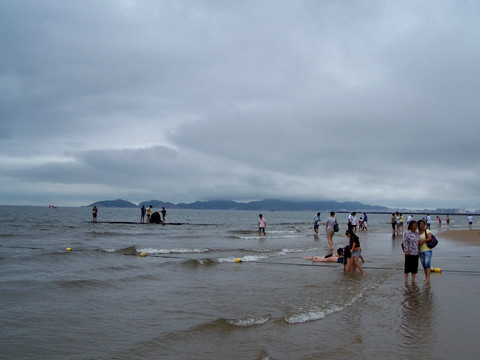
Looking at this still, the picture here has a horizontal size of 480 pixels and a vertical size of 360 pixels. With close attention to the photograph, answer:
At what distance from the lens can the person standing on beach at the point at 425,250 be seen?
1019 centimetres

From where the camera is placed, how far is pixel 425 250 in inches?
406

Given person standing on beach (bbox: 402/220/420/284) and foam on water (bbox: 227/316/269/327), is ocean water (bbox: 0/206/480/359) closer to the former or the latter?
foam on water (bbox: 227/316/269/327)

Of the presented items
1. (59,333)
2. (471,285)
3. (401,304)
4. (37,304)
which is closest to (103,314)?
(59,333)

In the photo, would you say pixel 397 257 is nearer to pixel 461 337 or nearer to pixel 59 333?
pixel 461 337

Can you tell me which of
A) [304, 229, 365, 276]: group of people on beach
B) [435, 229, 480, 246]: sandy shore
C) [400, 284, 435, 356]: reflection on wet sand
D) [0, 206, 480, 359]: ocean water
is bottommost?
[435, 229, 480, 246]: sandy shore

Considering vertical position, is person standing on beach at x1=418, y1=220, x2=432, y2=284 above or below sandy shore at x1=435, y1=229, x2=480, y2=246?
above

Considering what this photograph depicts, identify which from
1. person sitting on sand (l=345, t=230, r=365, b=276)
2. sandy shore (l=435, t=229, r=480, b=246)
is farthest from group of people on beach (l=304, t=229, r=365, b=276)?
sandy shore (l=435, t=229, r=480, b=246)

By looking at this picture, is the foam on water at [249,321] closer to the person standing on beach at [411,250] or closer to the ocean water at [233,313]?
the ocean water at [233,313]

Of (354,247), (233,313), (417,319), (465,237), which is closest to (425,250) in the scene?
(354,247)

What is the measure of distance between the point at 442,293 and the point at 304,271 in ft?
15.2

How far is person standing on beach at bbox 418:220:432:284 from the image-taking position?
10188mm

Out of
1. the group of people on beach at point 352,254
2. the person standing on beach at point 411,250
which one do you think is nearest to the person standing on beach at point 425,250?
the person standing on beach at point 411,250

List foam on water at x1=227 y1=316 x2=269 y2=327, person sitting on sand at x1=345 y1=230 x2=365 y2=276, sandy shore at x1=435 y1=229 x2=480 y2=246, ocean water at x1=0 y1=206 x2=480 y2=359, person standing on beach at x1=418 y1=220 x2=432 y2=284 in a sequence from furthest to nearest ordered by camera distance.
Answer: sandy shore at x1=435 y1=229 x2=480 y2=246
person sitting on sand at x1=345 y1=230 x2=365 y2=276
person standing on beach at x1=418 y1=220 x2=432 y2=284
foam on water at x1=227 y1=316 x2=269 y2=327
ocean water at x1=0 y1=206 x2=480 y2=359

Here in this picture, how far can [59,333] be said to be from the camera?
6406 millimetres
